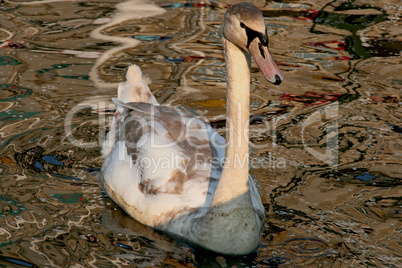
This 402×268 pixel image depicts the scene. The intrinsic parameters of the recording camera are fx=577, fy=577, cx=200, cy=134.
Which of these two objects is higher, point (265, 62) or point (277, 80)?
point (265, 62)

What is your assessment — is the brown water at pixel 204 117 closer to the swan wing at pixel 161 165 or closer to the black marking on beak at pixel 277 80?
the swan wing at pixel 161 165

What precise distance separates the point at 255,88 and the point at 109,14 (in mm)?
5053

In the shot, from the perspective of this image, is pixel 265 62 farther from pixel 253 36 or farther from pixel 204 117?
pixel 204 117

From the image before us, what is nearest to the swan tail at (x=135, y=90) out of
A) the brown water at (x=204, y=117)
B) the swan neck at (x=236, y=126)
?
the brown water at (x=204, y=117)

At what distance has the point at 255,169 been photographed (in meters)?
7.50

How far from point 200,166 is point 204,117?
2924mm

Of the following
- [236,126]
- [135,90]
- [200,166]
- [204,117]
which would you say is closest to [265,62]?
[236,126]

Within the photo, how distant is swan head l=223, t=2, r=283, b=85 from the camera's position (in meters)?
4.98

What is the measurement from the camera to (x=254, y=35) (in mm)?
5055

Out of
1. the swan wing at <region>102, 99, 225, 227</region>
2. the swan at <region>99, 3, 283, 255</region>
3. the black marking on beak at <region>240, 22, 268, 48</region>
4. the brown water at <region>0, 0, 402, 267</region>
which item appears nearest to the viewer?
the black marking on beak at <region>240, 22, 268, 48</region>

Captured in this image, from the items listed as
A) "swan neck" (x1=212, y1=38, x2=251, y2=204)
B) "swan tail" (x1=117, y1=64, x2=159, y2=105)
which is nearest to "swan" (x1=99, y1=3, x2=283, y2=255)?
"swan neck" (x1=212, y1=38, x2=251, y2=204)

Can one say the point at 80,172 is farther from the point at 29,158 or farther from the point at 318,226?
the point at 318,226

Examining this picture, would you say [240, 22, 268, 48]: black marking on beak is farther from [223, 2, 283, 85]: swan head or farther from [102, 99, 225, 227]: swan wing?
[102, 99, 225, 227]: swan wing

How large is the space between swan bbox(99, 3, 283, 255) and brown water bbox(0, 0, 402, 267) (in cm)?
23
